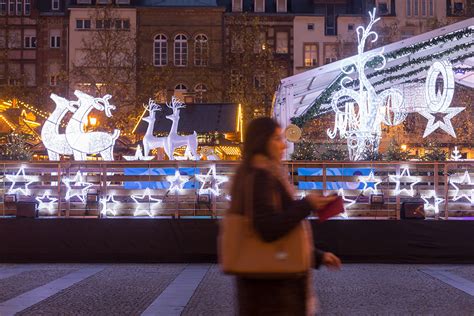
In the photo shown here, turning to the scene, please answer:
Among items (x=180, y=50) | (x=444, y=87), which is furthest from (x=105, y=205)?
(x=180, y=50)

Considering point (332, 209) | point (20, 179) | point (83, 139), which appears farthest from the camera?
point (83, 139)

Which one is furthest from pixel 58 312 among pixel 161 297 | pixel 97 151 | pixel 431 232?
pixel 97 151

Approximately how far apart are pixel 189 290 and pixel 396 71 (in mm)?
16034

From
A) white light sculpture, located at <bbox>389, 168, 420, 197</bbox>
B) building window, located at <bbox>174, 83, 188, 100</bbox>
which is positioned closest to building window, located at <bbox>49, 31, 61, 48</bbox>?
building window, located at <bbox>174, 83, 188, 100</bbox>

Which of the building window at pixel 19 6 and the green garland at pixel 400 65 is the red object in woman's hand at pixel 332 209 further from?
the building window at pixel 19 6

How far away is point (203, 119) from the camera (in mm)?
34469

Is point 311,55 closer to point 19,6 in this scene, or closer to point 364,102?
point 19,6

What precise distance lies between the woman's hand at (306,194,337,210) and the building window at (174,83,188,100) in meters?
52.9

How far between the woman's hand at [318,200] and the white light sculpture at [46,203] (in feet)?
48.0

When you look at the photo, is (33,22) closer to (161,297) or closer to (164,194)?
(164,194)

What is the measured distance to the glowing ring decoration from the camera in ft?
80.2

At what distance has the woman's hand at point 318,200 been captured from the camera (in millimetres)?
4562

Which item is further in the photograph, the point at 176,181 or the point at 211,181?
the point at 176,181

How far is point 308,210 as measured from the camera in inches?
176
